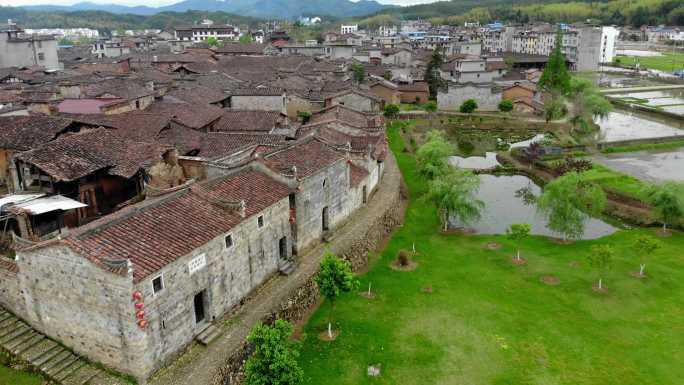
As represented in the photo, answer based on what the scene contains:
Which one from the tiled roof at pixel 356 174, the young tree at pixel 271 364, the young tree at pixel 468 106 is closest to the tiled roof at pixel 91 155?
the tiled roof at pixel 356 174

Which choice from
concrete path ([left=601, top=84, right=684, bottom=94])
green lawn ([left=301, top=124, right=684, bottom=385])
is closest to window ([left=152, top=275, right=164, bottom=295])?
green lawn ([left=301, top=124, right=684, bottom=385])

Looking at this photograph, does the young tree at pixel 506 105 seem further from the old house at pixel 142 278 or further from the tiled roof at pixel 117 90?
the old house at pixel 142 278

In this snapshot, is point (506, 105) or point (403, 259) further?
point (506, 105)

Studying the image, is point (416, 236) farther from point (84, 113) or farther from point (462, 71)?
point (462, 71)

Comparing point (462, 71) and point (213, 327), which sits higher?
point (462, 71)

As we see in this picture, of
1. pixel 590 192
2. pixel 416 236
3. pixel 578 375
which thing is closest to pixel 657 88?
pixel 590 192

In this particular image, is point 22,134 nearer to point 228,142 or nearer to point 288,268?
point 228,142

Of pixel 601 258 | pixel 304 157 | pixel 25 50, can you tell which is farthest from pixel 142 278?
pixel 25 50
